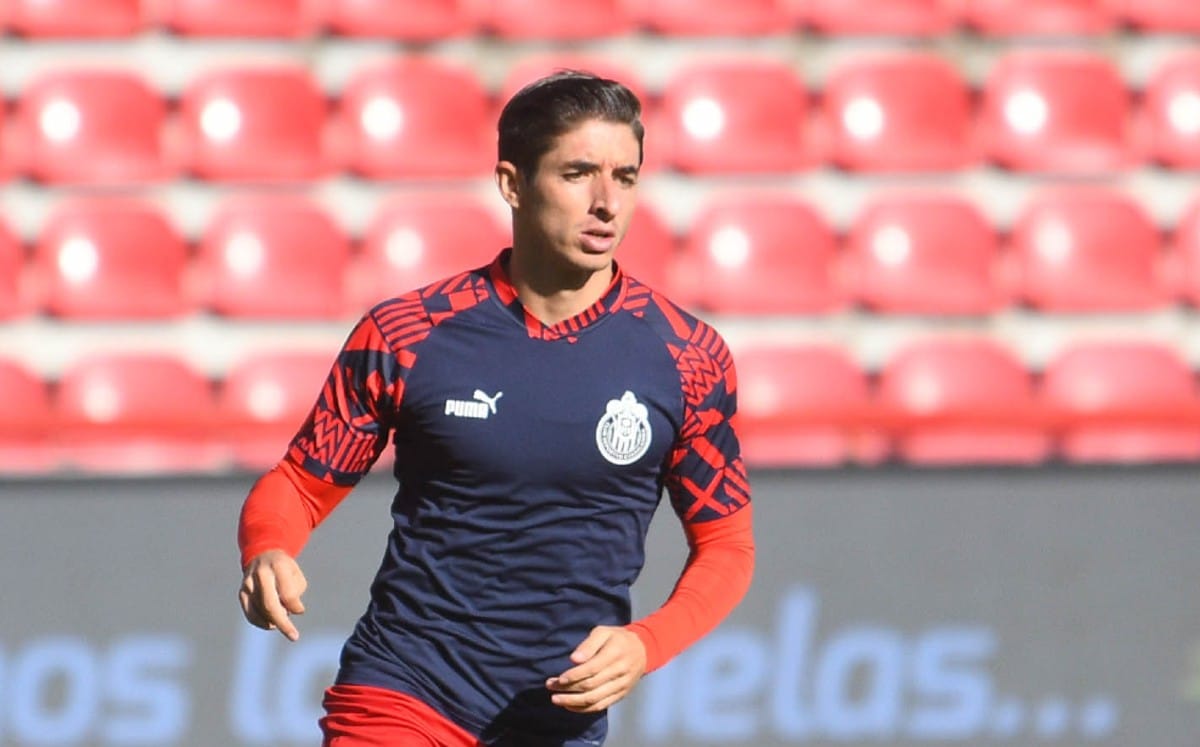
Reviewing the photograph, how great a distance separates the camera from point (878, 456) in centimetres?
564

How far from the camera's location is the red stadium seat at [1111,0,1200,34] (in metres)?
8.36

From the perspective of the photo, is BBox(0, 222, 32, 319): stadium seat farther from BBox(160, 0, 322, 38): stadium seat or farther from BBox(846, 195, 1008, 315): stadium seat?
BBox(846, 195, 1008, 315): stadium seat

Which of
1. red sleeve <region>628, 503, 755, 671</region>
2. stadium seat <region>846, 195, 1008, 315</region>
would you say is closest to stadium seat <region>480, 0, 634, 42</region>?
stadium seat <region>846, 195, 1008, 315</region>

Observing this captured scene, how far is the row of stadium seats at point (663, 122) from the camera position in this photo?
7.88m

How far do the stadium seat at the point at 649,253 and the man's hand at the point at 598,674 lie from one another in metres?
4.60

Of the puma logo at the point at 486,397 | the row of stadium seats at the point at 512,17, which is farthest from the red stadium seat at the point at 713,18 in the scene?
the puma logo at the point at 486,397

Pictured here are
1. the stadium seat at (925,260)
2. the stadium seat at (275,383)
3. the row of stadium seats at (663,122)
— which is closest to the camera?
the stadium seat at (275,383)

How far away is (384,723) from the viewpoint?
10.5 feet

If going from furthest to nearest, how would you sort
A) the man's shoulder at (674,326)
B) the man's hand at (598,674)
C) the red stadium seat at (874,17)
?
the red stadium seat at (874,17)
the man's shoulder at (674,326)
the man's hand at (598,674)

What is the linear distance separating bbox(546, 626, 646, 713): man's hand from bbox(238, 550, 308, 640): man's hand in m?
0.43

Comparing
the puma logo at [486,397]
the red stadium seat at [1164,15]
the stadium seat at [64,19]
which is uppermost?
the red stadium seat at [1164,15]

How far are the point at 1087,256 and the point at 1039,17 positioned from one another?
124 centimetres

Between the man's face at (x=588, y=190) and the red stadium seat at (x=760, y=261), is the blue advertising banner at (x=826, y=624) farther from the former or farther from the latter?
the man's face at (x=588, y=190)

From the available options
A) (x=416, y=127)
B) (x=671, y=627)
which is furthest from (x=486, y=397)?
(x=416, y=127)
